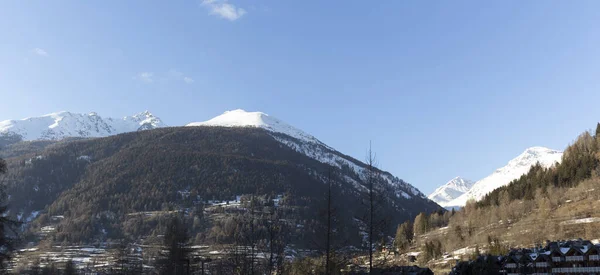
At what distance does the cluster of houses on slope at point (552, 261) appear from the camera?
87312mm

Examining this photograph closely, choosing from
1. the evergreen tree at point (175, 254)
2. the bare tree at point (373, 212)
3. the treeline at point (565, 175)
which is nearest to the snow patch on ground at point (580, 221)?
the treeline at point (565, 175)

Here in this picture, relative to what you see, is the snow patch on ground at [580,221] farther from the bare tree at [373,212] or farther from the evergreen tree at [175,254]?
the bare tree at [373,212]

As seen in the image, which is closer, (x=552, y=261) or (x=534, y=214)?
(x=552, y=261)

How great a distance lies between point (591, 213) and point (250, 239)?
5179 inches

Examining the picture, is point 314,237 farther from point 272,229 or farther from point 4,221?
point 4,221

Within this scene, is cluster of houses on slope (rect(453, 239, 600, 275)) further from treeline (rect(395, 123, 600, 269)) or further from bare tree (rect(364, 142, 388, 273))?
bare tree (rect(364, 142, 388, 273))

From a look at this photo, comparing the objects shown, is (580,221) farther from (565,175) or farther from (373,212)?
(373,212)

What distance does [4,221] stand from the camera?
23312 millimetres

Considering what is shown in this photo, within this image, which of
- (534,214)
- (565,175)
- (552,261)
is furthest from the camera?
(565,175)

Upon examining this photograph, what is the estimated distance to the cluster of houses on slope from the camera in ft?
286

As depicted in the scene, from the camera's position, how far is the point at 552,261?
93.3 m

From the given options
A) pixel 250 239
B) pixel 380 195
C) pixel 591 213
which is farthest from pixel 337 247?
pixel 591 213

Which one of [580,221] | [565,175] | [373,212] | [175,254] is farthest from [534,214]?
[373,212]

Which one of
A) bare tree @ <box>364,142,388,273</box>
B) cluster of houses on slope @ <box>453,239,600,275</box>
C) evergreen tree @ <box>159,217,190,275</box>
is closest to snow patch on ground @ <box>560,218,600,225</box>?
cluster of houses on slope @ <box>453,239,600,275</box>
